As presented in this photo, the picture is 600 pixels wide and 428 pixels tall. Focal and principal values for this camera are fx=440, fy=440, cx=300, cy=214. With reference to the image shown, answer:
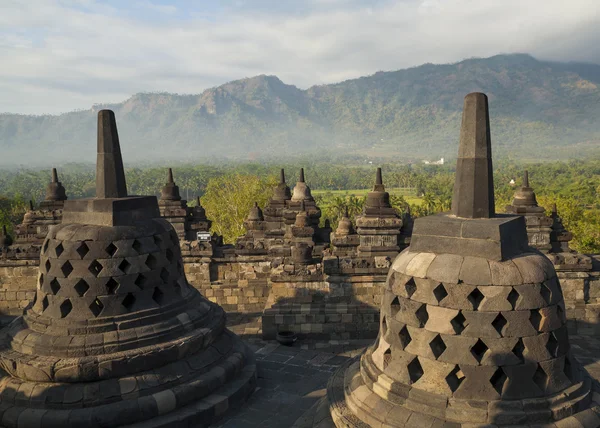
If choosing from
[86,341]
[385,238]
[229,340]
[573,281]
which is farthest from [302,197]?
[86,341]

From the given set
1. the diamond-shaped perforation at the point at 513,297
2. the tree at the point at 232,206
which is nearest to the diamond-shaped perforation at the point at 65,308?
the diamond-shaped perforation at the point at 513,297

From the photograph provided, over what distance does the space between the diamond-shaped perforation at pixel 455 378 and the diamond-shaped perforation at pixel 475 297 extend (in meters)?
0.64

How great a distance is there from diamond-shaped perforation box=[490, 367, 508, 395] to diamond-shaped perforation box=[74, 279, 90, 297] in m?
5.52

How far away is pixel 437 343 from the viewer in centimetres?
448

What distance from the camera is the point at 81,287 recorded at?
6555 mm

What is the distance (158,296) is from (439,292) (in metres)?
4.48

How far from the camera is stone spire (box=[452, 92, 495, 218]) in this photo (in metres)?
4.82

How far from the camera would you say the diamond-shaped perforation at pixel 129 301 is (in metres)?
6.67

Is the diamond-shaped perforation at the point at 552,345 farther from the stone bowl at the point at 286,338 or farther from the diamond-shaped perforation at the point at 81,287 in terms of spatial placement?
the stone bowl at the point at 286,338

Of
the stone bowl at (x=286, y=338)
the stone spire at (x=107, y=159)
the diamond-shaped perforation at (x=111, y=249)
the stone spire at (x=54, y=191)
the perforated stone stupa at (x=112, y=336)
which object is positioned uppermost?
the stone spire at (x=107, y=159)

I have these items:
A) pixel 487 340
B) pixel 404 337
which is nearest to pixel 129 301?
pixel 404 337

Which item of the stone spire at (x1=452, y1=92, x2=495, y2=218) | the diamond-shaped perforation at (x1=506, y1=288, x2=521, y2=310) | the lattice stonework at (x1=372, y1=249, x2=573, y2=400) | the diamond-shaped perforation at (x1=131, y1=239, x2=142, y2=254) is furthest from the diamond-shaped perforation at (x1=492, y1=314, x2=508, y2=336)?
the diamond-shaped perforation at (x1=131, y1=239, x2=142, y2=254)

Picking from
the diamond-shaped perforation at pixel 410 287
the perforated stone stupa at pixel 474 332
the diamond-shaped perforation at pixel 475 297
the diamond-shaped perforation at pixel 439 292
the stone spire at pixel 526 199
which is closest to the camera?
the perforated stone stupa at pixel 474 332

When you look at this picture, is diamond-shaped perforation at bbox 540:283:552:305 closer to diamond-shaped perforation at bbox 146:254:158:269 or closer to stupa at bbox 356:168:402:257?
diamond-shaped perforation at bbox 146:254:158:269
